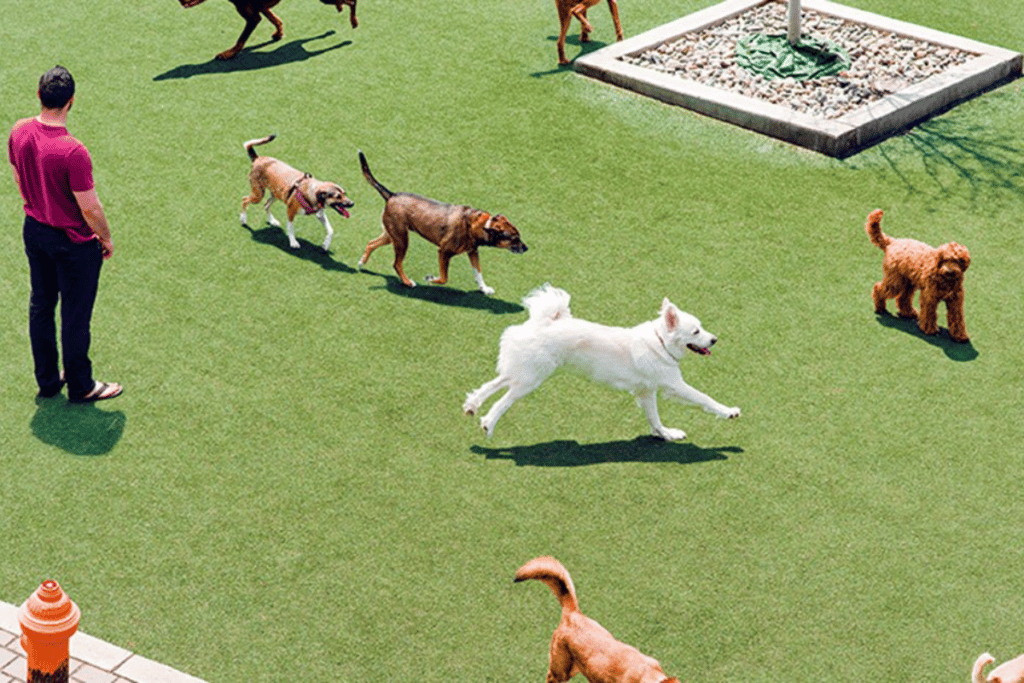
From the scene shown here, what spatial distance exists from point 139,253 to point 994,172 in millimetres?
7990

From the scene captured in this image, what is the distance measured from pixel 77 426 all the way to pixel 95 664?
2.75 metres

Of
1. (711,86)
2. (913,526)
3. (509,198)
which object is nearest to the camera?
(913,526)

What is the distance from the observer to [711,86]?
16.5 m

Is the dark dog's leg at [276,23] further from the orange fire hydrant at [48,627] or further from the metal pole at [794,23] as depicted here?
the orange fire hydrant at [48,627]

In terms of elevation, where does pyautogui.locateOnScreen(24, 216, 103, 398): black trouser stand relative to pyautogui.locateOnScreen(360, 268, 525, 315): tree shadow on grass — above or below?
above

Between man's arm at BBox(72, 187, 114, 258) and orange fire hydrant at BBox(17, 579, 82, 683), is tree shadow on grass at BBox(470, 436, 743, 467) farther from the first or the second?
orange fire hydrant at BBox(17, 579, 82, 683)

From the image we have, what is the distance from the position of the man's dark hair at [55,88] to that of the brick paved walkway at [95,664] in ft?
11.8

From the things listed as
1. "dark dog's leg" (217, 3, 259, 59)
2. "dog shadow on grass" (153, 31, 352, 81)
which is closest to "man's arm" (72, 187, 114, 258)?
"dog shadow on grass" (153, 31, 352, 81)

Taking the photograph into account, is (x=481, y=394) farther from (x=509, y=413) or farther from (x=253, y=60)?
(x=253, y=60)

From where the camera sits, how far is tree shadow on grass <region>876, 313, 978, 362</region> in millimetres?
12336

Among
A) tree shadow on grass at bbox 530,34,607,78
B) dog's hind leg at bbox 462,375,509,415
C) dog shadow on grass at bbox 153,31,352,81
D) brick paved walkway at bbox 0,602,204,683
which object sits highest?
brick paved walkway at bbox 0,602,204,683

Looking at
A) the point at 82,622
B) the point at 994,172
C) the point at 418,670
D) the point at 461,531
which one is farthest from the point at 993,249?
the point at 82,622

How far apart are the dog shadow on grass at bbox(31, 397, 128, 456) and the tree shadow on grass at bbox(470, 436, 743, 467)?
2601 millimetres

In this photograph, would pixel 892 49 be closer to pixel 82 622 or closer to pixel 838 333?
pixel 838 333
